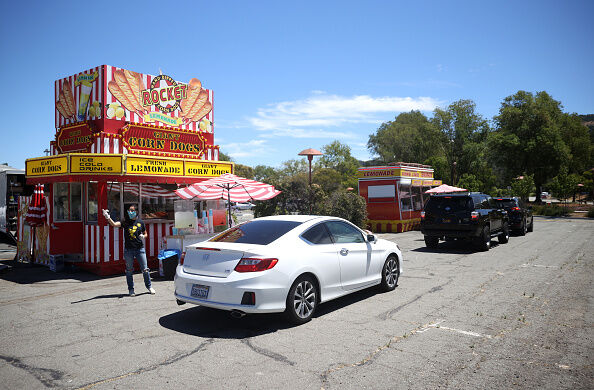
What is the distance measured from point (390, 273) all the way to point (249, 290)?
3649 mm

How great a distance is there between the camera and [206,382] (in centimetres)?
407

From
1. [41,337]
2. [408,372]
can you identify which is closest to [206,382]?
[408,372]

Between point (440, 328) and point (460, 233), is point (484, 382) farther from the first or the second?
point (460, 233)

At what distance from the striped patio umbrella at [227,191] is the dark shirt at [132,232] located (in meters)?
3.14

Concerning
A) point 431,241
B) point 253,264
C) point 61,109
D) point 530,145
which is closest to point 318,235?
point 253,264

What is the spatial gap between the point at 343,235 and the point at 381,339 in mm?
2127

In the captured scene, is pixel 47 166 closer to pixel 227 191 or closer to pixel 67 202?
pixel 67 202

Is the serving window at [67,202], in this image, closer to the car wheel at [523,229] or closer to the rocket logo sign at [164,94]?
the rocket logo sign at [164,94]

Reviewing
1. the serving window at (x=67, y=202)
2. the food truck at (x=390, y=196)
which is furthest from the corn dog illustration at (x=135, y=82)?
the food truck at (x=390, y=196)

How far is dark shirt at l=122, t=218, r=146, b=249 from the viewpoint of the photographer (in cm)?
805

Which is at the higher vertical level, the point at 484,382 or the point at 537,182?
the point at 537,182

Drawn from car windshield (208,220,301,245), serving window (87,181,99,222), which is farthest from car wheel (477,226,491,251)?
serving window (87,181,99,222)

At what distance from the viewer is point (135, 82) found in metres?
12.1

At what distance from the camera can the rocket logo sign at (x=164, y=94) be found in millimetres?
12609
